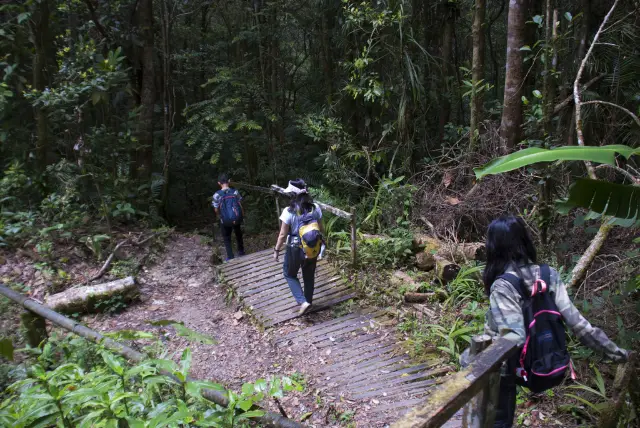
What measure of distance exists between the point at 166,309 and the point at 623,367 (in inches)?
231

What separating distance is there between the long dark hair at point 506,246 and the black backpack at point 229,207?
579 cm

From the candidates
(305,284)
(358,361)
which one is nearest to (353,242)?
(305,284)

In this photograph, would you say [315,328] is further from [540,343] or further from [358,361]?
[540,343]

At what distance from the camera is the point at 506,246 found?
2.69 meters

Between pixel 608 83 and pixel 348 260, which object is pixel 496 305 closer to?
pixel 348 260

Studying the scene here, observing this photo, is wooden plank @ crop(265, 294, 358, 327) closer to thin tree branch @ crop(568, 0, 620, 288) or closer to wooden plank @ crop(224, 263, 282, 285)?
wooden plank @ crop(224, 263, 282, 285)

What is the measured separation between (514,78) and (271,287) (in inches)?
196

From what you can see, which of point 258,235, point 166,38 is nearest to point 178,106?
point 166,38

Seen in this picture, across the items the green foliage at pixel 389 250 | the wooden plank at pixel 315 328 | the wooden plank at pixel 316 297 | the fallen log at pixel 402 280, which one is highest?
the green foliage at pixel 389 250

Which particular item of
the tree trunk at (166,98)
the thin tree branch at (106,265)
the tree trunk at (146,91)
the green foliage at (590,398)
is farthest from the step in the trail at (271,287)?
the tree trunk at (166,98)

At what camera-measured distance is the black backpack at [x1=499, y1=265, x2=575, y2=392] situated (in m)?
2.51

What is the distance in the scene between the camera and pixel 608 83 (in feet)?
23.2

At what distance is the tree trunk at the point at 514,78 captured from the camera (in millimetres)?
6492

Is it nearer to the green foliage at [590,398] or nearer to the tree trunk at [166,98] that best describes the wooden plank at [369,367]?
the green foliage at [590,398]
